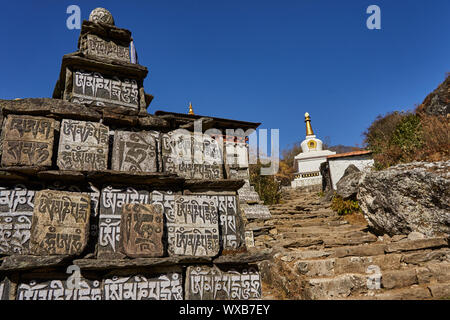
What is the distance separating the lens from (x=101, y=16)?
501 centimetres

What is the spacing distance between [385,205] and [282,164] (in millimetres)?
24737

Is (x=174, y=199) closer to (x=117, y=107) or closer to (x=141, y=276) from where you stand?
(x=141, y=276)

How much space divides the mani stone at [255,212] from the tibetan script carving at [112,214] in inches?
233

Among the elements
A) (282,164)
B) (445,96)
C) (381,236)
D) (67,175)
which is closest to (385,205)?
(381,236)

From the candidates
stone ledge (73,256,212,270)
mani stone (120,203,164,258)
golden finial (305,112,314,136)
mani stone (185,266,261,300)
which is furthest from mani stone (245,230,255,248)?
golden finial (305,112,314,136)

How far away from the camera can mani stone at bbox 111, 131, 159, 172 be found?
13.0ft

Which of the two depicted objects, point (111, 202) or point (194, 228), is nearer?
point (111, 202)

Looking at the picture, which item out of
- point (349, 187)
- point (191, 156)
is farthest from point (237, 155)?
point (191, 156)

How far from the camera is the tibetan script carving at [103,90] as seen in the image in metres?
4.32

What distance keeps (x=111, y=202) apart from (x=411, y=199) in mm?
6210

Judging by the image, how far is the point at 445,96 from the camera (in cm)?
1515

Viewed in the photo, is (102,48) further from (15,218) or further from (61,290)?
(61,290)

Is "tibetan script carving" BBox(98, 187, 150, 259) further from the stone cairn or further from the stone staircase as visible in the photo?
the stone staircase
